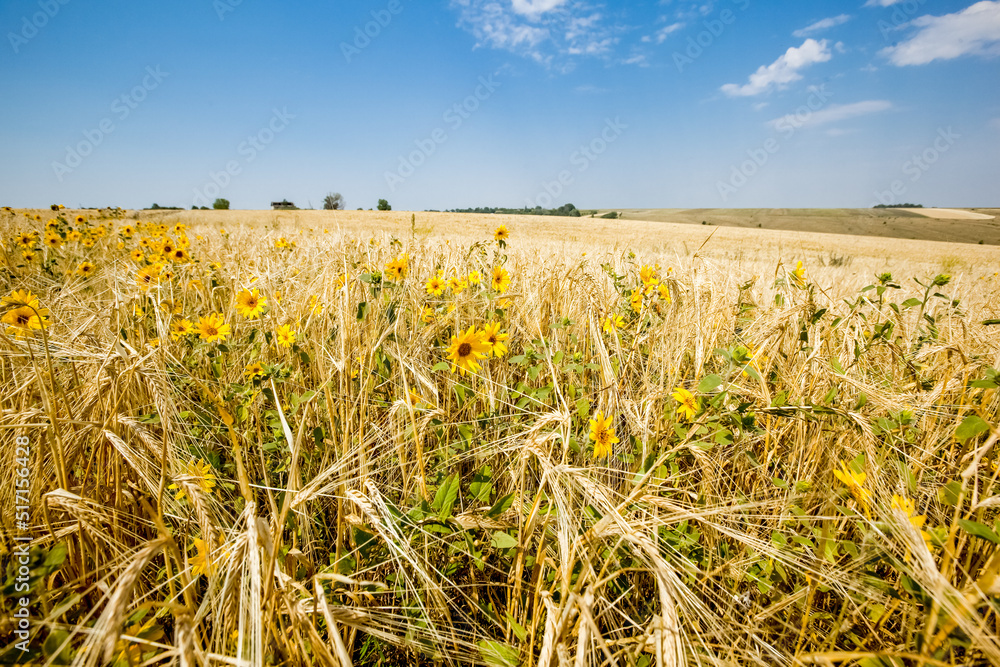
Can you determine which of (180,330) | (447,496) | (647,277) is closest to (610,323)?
(647,277)

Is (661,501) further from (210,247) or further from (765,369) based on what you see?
(210,247)

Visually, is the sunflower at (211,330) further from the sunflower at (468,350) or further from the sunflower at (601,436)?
the sunflower at (601,436)

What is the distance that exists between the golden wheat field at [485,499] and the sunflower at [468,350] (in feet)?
0.04

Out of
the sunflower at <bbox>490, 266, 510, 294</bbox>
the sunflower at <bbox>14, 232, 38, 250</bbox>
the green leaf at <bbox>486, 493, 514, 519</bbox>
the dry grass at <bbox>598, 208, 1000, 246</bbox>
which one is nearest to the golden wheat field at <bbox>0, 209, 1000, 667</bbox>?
the green leaf at <bbox>486, 493, 514, 519</bbox>

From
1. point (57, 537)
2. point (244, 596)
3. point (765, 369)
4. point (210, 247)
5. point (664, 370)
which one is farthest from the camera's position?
point (210, 247)

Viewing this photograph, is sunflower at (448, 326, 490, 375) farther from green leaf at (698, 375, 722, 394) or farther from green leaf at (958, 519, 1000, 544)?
green leaf at (958, 519, 1000, 544)

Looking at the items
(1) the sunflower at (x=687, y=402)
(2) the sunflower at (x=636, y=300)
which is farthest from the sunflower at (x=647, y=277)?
(1) the sunflower at (x=687, y=402)

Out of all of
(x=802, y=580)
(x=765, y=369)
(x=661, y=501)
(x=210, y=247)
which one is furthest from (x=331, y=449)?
(x=210, y=247)

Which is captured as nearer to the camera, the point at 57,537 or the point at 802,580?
the point at 57,537

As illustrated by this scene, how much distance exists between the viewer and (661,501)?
0.71 m

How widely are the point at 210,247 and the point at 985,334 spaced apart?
20.4 ft

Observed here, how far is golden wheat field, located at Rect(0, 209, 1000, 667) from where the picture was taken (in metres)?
0.65

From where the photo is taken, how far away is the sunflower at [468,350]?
56.4 inches

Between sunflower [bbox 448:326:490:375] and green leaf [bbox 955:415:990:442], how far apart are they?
122 centimetres
